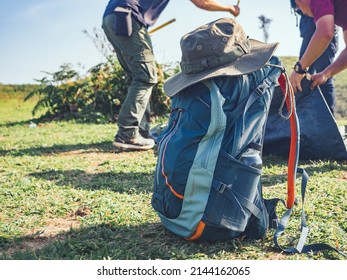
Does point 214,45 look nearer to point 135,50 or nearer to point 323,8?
point 323,8

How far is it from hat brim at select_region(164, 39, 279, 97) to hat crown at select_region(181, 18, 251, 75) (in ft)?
0.09

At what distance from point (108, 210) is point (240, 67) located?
4.09ft

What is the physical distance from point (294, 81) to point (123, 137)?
201 centimetres

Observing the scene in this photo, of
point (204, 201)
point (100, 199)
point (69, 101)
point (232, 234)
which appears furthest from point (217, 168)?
point (69, 101)

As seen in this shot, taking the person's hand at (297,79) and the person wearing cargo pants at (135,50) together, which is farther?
the person wearing cargo pants at (135,50)

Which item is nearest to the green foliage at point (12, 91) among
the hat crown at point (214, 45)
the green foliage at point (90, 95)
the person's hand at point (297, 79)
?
the green foliage at point (90, 95)

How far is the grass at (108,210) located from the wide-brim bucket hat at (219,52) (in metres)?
0.82

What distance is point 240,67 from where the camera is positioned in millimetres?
2307

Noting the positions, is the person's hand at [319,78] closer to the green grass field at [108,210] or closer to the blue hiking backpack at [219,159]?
the green grass field at [108,210]

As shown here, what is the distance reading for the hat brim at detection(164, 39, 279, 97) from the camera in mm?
2275

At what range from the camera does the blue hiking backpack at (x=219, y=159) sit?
224 cm

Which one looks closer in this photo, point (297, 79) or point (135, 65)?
point (297, 79)

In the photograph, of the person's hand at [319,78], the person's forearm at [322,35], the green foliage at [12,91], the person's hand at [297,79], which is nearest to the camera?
the person's forearm at [322,35]

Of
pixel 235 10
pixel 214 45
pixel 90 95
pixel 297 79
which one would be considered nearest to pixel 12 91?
pixel 90 95
